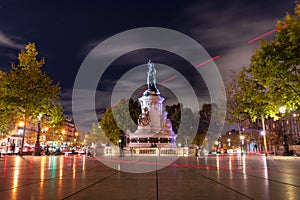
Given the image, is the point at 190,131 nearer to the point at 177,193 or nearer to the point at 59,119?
the point at 59,119

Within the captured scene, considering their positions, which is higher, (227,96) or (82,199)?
(227,96)

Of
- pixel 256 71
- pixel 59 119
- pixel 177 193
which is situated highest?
pixel 256 71

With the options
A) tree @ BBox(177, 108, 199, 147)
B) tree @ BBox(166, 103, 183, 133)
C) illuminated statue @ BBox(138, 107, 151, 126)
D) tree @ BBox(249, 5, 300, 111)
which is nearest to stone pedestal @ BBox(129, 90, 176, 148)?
illuminated statue @ BBox(138, 107, 151, 126)

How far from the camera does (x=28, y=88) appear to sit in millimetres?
30281

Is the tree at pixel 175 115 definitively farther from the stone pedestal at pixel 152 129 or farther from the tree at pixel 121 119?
the stone pedestal at pixel 152 129

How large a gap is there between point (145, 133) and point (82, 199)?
39839 mm

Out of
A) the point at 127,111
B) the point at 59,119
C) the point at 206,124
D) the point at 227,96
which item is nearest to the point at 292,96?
the point at 227,96

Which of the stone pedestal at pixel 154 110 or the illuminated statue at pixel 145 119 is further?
the stone pedestal at pixel 154 110

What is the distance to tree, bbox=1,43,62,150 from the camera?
29.6 meters

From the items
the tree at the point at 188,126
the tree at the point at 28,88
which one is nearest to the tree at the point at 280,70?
the tree at the point at 28,88

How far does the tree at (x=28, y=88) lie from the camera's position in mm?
29641

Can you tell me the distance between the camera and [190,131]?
6003cm

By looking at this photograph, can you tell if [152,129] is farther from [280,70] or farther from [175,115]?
[280,70]

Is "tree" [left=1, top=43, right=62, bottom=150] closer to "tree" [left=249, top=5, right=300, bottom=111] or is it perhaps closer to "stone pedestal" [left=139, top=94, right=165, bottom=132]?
"stone pedestal" [left=139, top=94, right=165, bottom=132]
